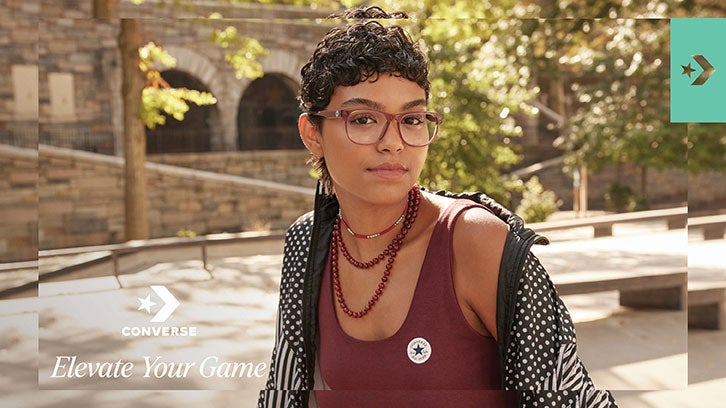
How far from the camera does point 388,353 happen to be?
113cm

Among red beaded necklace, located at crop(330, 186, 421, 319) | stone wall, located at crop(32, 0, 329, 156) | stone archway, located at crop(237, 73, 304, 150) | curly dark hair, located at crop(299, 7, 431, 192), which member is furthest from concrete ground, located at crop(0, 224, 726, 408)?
curly dark hair, located at crop(299, 7, 431, 192)

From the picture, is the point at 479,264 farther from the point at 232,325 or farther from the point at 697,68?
the point at 697,68

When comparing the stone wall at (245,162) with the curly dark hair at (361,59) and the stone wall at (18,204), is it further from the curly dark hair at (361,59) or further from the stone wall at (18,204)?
the curly dark hair at (361,59)

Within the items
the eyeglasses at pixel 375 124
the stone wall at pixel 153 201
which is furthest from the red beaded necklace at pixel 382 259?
the stone wall at pixel 153 201

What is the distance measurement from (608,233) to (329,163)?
7.73ft

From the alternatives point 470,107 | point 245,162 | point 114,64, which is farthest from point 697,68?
point 114,64

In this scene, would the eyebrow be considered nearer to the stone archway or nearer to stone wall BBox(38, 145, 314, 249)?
the stone archway

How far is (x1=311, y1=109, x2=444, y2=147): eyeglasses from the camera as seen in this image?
118 centimetres

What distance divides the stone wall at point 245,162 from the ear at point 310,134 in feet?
6.32

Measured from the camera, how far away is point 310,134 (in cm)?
129

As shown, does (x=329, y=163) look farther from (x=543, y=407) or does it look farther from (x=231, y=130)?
(x=231, y=130)

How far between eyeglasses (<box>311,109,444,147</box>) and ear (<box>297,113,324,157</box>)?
0.08 meters

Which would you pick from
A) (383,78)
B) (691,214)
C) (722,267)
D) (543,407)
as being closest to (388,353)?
(543,407)

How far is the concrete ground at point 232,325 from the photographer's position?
318cm
